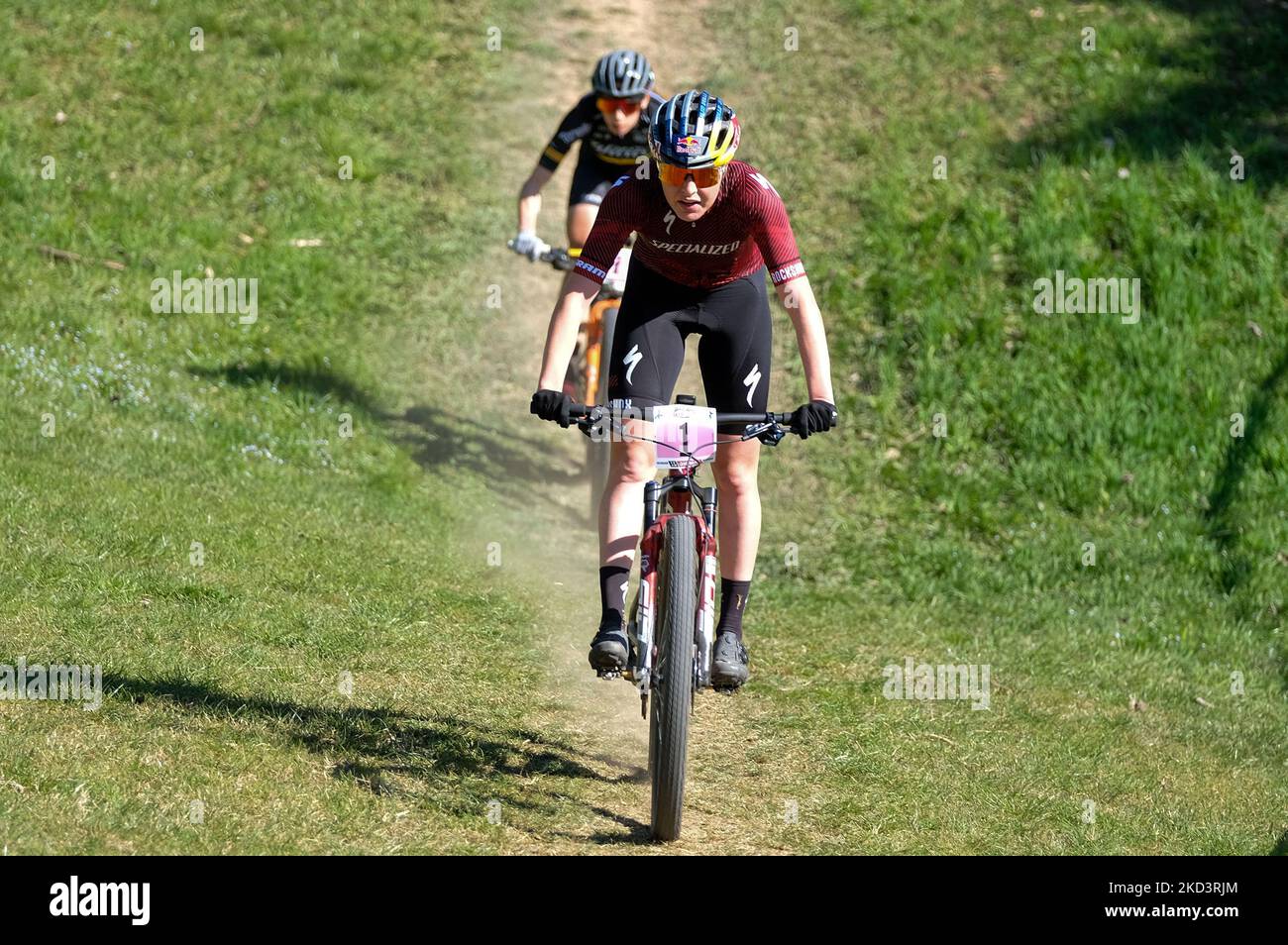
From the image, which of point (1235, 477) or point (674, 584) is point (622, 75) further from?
point (1235, 477)

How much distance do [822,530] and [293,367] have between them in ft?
15.1

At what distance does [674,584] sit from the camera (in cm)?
521

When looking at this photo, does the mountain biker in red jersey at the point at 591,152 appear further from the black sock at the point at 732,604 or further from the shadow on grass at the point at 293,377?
the black sock at the point at 732,604

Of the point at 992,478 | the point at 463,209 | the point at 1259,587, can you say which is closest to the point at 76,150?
the point at 463,209

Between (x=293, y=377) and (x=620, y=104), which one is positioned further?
(x=293, y=377)

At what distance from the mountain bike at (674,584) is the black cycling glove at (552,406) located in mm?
38

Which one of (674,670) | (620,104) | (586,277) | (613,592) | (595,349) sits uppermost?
(620,104)

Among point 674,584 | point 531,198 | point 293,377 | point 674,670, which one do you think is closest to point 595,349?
point 531,198

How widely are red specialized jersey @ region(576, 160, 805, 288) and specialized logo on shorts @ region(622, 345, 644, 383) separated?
34 cm

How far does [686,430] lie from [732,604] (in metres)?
1.06

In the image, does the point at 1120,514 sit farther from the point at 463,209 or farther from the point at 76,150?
the point at 76,150

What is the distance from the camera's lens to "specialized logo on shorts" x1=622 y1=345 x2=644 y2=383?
229 inches

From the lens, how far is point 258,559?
8.05 metres

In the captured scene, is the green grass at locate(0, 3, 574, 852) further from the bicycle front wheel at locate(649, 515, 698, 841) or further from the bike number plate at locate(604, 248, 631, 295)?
the bike number plate at locate(604, 248, 631, 295)
